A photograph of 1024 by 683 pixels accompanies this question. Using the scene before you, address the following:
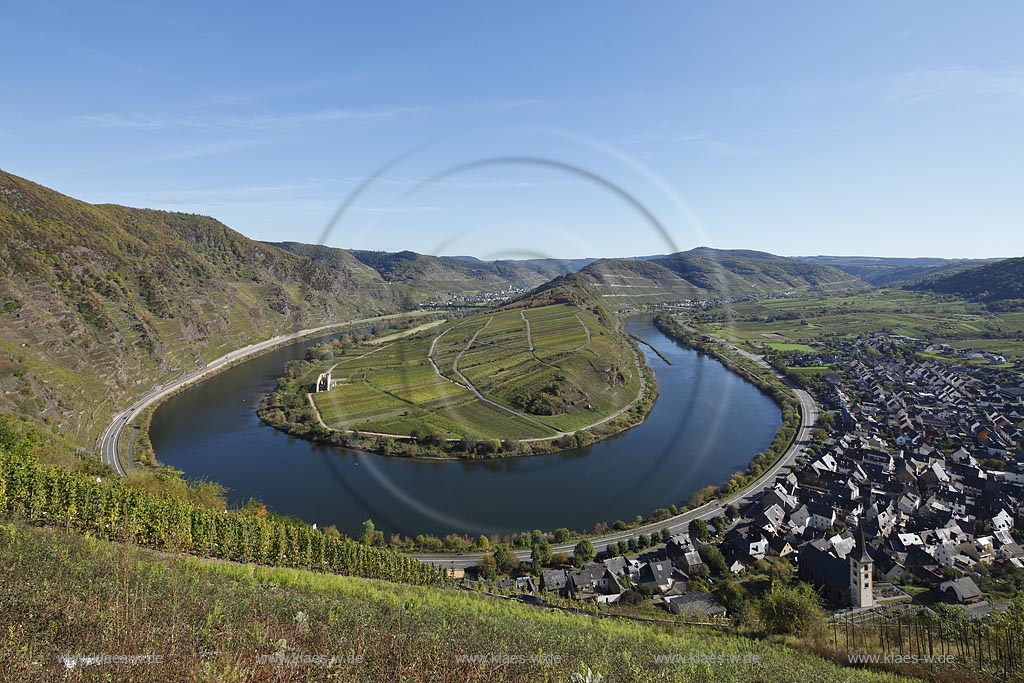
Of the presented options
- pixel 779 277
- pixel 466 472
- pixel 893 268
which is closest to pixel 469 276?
pixel 466 472

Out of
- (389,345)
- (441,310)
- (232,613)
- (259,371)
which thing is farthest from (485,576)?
(441,310)

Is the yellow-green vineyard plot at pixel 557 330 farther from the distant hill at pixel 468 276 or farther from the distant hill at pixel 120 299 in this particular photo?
the distant hill at pixel 468 276

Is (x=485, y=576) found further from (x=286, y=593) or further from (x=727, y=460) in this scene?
(x=727, y=460)

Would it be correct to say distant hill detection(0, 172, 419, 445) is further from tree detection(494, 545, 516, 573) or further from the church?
the church

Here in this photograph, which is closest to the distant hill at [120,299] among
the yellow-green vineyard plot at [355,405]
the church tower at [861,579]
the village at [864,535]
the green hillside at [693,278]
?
the yellow-green vineyard plot at [355,405]

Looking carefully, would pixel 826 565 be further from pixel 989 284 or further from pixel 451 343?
pixel 989 284
